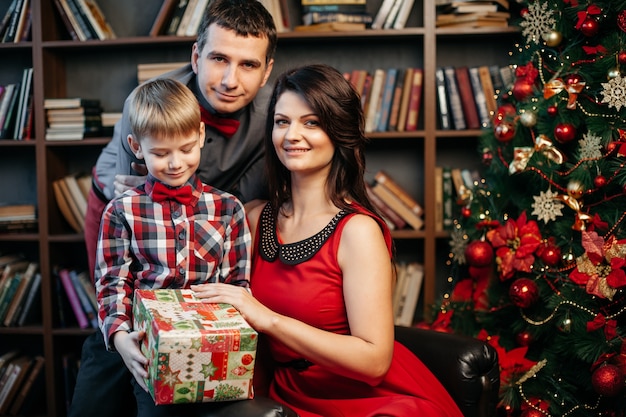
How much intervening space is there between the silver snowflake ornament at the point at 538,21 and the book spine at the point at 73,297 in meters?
2.27

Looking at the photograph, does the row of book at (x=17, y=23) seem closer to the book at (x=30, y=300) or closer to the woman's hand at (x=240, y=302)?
the book at (x=30, y=300)

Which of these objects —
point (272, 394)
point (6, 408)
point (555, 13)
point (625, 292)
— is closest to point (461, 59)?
point (555, 13)

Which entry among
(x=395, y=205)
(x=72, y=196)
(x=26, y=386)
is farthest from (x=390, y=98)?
(x=26, y=386)

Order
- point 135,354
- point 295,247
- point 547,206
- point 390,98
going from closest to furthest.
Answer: point 135,354 < point 295,247 < point 547,206 < point 390,98

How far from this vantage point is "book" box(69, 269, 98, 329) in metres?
3.22

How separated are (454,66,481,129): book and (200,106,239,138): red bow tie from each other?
132 centimetres

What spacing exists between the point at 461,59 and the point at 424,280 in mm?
1099

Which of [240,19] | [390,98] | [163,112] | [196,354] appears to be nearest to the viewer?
[196,354]

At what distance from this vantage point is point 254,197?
221cm

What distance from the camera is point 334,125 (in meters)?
1.78

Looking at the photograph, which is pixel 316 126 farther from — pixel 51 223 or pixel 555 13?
pixel 51 223

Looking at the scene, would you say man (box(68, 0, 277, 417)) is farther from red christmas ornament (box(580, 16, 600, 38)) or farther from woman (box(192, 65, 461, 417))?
red christmas ornament (box(580, 16, 600, 38))

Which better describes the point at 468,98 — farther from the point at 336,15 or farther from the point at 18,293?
the point at 18,293

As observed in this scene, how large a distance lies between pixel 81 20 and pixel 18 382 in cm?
174
